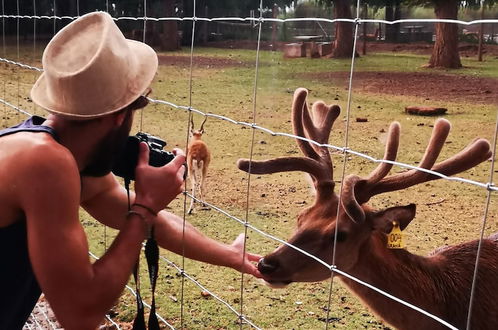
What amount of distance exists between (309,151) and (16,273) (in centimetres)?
122

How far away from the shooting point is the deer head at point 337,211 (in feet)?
7.26

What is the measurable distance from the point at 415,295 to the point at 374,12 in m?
2.01

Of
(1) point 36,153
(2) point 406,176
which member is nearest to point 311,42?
(2) point 406,176

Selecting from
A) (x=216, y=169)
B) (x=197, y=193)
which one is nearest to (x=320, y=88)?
(x=216, y=169)

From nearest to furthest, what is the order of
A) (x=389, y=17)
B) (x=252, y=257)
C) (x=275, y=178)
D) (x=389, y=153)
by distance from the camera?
1. (x=252, y=257)
2. (x=389, y=153)
3. (x=389, y=17)
4. (x=275, y=178)

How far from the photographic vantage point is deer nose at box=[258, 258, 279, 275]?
2264 millimetres

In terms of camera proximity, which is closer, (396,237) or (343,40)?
(396,237)

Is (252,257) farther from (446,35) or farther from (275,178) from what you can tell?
(446,35)

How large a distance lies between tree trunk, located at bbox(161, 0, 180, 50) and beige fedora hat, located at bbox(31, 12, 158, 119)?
9.61 ft

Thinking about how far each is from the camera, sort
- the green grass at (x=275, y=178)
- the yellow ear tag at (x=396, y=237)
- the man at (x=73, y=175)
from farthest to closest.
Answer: the green grass at (x=275, y=178), the yellow ear tag at (x=396, y=237), the man at (x=73, y=175)

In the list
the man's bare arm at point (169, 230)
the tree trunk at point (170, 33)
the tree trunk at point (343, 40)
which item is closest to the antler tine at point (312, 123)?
the man's bare arm at point (169, 230)

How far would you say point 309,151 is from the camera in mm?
2533

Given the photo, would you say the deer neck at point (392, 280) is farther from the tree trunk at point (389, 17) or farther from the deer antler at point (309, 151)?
the tree trunk at point (389, 17)

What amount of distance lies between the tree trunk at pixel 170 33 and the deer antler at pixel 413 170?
7.86ft
